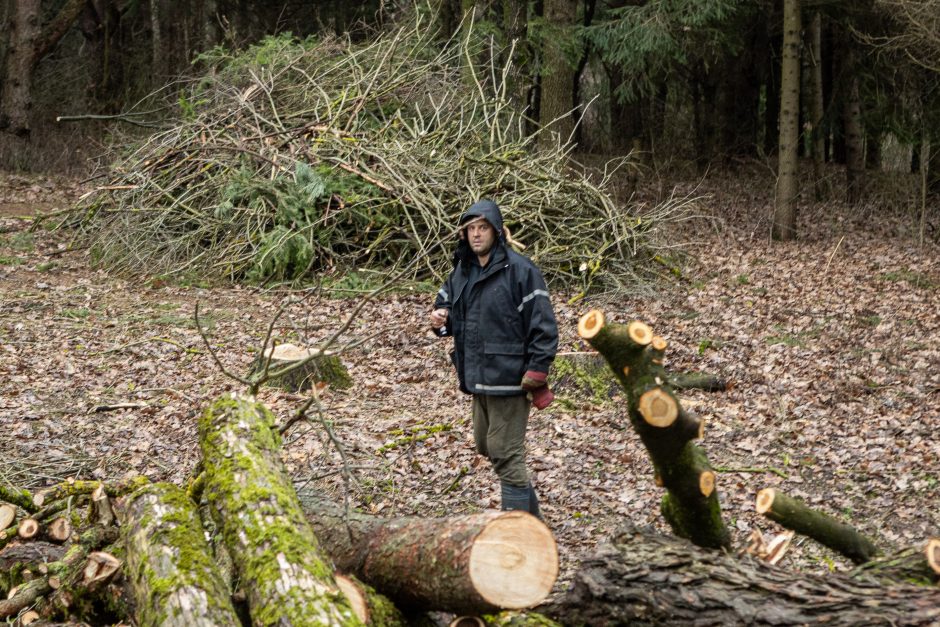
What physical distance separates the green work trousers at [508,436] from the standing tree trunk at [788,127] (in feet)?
35.3

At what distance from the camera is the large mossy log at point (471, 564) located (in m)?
3.60

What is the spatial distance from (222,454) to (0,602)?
1295mm

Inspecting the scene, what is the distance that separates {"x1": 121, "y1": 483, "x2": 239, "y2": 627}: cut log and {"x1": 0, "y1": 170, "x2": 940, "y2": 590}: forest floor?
1389 mm

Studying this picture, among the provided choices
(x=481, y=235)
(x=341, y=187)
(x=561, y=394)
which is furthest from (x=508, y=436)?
(x=341, y=187)

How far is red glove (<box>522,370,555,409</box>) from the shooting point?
16.6 feet

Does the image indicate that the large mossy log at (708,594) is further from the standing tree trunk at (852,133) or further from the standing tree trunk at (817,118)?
the standing tree trunk at (817,118)

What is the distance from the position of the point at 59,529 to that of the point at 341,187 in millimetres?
8362

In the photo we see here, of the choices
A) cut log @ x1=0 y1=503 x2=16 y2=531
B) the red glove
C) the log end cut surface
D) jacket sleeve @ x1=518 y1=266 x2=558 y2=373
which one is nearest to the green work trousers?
the red glove

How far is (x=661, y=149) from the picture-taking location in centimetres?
2138

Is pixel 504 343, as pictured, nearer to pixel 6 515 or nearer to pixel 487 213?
pixel 487 213

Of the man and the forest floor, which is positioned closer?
the man

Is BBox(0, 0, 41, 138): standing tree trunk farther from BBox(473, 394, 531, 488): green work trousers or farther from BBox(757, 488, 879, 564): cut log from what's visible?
BBox(757, 488, 879, 564): cut log

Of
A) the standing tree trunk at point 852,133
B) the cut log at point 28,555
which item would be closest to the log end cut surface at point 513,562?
the cut log at point 28,555

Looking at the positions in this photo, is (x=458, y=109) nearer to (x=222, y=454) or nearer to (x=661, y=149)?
(x=661, y=149)
